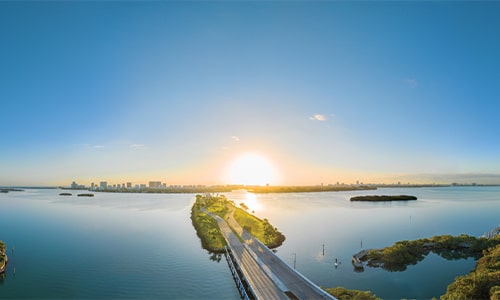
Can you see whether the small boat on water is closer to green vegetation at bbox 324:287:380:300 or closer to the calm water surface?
the calm water surface

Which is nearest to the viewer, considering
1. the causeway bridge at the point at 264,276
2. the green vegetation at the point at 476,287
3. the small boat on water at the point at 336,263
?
the green vegetation at the point at 476,287

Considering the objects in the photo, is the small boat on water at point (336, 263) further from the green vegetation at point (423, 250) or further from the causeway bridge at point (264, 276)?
the causeway bridge at point (264, 276)

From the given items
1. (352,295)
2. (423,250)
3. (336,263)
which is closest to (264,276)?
(352,295)

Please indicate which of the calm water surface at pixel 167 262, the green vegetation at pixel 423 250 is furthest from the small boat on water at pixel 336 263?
→ the green vegetation at pixel 423 250

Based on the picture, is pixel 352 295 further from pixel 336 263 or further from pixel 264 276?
pixel 336 263

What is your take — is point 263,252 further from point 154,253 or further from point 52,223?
point 52,223

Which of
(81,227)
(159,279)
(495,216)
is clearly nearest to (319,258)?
(159,279)
